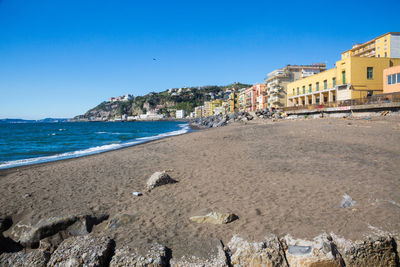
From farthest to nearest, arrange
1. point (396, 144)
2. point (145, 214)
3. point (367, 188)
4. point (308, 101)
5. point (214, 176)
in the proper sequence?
point (308, 101)
point (396, 144)
point (214, 176)
point (367, 188)
point (145, 214)

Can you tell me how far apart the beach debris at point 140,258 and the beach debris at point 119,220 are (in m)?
0.94

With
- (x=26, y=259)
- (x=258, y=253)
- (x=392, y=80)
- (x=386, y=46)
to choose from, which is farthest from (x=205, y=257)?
(x=386, y=46)

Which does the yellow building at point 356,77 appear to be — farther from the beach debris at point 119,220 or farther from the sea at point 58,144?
the beach debris at point 119,220

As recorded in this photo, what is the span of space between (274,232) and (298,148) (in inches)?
293

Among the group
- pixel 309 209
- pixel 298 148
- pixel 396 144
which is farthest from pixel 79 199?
pixel 396 144

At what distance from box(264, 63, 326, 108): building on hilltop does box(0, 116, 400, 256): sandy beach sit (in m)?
52.6

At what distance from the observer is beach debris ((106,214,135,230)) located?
465 cm

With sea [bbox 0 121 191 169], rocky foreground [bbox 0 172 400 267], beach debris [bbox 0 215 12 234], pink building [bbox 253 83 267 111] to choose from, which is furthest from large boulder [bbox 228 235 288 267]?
pink building [bbox 253 83 267 111]

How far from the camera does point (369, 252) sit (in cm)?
355

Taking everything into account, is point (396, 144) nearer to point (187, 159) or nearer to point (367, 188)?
point (367, 188)

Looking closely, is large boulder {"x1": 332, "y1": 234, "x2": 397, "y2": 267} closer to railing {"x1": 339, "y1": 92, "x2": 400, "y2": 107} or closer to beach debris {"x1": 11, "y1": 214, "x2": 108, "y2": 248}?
beach debris {"x1": 11, "y1": 214, "x2": 108, "y2": 248}

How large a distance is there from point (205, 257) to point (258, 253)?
791 millimetres

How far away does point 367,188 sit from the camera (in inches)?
224

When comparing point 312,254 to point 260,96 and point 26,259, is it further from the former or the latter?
point 260,96
